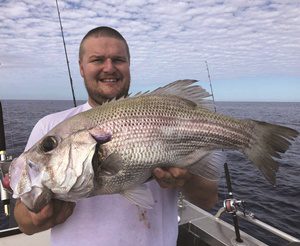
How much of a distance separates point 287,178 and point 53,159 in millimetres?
14773

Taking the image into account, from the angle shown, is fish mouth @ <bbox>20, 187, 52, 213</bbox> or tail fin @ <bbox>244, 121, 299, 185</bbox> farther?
tail fin @ <bbox>244, 121, 299, 185</bbox>

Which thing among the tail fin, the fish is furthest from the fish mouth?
the tail fin

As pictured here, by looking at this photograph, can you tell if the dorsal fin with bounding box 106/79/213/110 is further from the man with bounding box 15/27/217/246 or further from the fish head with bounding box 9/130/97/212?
the fish head with bounding box 9/130/97/212

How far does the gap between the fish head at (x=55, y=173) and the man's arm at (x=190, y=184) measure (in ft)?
1.74

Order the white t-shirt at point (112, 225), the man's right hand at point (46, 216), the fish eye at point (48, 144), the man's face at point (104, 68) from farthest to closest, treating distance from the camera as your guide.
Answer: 1. the man's face at point (104, 68)
2. the white t-shirt at point (112, 225)
3. the man's right hand at point (46, 216)
4. the fish eye at point (48, 144)

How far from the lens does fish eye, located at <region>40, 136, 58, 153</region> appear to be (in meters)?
2.07

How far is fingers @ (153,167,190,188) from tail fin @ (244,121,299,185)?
53 cm

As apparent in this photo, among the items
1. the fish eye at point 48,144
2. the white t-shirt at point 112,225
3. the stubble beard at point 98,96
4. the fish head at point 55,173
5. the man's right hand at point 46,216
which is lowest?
the white t-shirt at point 112,225

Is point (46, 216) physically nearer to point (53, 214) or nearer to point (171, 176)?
point (53, 214)

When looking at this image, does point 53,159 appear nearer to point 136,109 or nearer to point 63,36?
point 136,109

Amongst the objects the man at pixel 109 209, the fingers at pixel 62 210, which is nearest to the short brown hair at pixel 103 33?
the man at pixel 109 209

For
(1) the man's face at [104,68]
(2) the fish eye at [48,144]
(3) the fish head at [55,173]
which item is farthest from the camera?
(1) the man's face at [104,68]

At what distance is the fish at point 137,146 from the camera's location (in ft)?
6.50

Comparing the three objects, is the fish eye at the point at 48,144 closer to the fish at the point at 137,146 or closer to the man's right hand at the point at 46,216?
the fish at the point at 137,146
